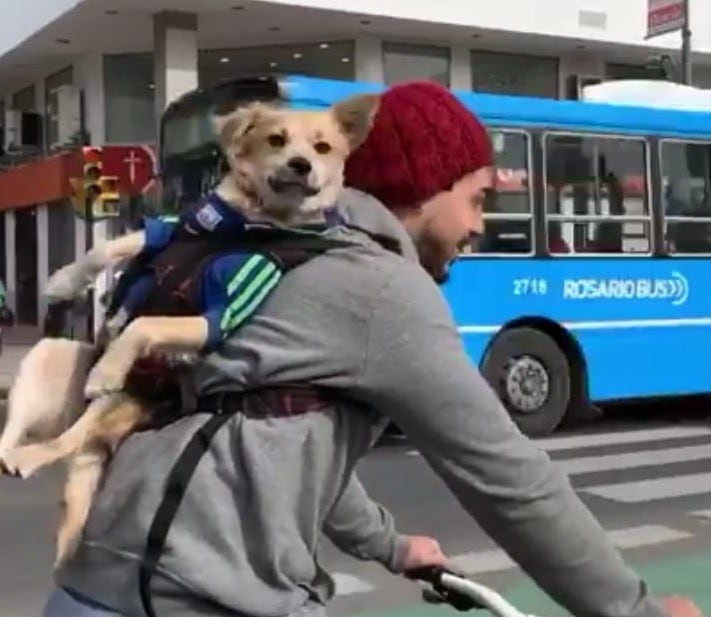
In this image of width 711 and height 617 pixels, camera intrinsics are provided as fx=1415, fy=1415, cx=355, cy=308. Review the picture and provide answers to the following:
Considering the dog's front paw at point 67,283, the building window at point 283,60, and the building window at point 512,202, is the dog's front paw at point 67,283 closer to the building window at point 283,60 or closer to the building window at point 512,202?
the building window at point 512,202

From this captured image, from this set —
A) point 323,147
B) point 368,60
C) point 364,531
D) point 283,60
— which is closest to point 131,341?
point 323,147

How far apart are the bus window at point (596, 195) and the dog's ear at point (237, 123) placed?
10.5 m

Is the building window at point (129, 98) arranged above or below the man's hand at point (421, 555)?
above

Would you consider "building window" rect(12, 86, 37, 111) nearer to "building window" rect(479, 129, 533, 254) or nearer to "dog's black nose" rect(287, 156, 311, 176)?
"building window" rect(479, 129, 533, 254)

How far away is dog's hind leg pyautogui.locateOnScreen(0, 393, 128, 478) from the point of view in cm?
204

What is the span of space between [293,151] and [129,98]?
28407 mm

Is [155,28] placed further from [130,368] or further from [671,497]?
[130,368]

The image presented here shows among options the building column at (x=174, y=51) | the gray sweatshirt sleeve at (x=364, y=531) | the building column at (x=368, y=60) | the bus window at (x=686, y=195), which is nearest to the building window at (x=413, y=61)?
the building column at (x=368, y=60)

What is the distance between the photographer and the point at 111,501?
1.99 meters

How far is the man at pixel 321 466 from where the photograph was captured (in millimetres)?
1918

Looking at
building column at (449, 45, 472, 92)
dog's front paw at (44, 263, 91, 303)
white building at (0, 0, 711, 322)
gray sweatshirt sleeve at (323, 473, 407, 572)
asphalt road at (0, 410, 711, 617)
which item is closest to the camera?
dog's front paw at (44, 263, 91, 303)

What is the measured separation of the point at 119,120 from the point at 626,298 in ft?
61.7

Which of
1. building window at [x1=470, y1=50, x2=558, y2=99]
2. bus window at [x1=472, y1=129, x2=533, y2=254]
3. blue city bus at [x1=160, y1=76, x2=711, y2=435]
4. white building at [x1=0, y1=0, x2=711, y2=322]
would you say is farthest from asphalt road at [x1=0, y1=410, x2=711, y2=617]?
building window at [x1=470, y1=50, x2=558, y2=99]

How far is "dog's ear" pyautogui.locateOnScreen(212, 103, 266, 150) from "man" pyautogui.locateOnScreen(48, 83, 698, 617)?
26 cm
